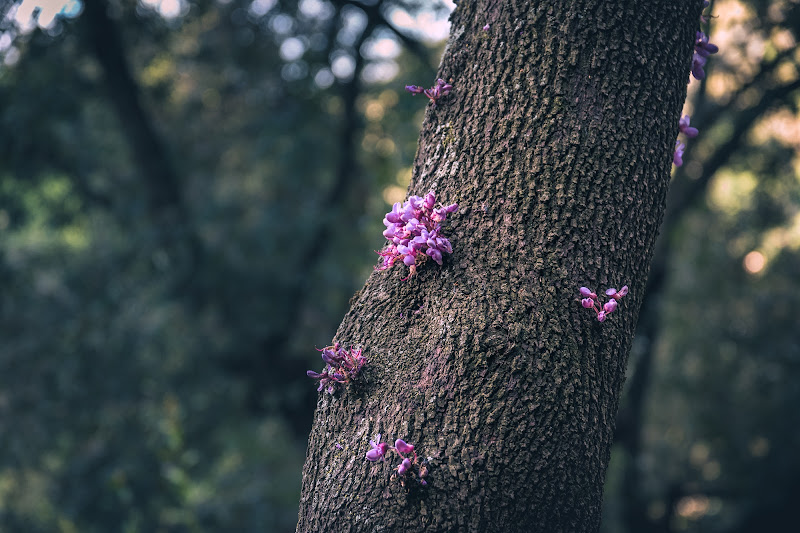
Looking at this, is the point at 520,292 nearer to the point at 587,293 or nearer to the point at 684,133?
the point at 587,293

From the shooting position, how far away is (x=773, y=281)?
938cm

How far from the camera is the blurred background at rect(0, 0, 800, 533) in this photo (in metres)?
6.65

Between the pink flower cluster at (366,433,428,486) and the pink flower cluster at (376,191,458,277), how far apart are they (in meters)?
0.45

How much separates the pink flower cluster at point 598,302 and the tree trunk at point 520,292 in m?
0.02

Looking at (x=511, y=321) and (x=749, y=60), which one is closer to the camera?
(x=511, y=321)

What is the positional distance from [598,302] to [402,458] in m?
0.61

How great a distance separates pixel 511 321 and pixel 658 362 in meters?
9.96

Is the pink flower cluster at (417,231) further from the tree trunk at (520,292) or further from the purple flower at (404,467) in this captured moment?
the purple flower at (404,467)

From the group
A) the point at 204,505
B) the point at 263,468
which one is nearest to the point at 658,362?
the point at 263,468

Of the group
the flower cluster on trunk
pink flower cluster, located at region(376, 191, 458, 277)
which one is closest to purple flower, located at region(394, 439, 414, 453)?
pink flower cluster, located at region(376, 191, 458, 277)

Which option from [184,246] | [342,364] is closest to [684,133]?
[342,364]

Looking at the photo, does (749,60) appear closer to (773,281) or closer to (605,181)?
(773,281)

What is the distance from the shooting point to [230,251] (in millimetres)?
7242

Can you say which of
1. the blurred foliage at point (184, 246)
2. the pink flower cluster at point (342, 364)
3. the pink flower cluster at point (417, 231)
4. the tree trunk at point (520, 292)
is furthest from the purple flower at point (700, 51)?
the blurred foliage at point (184, 246)
